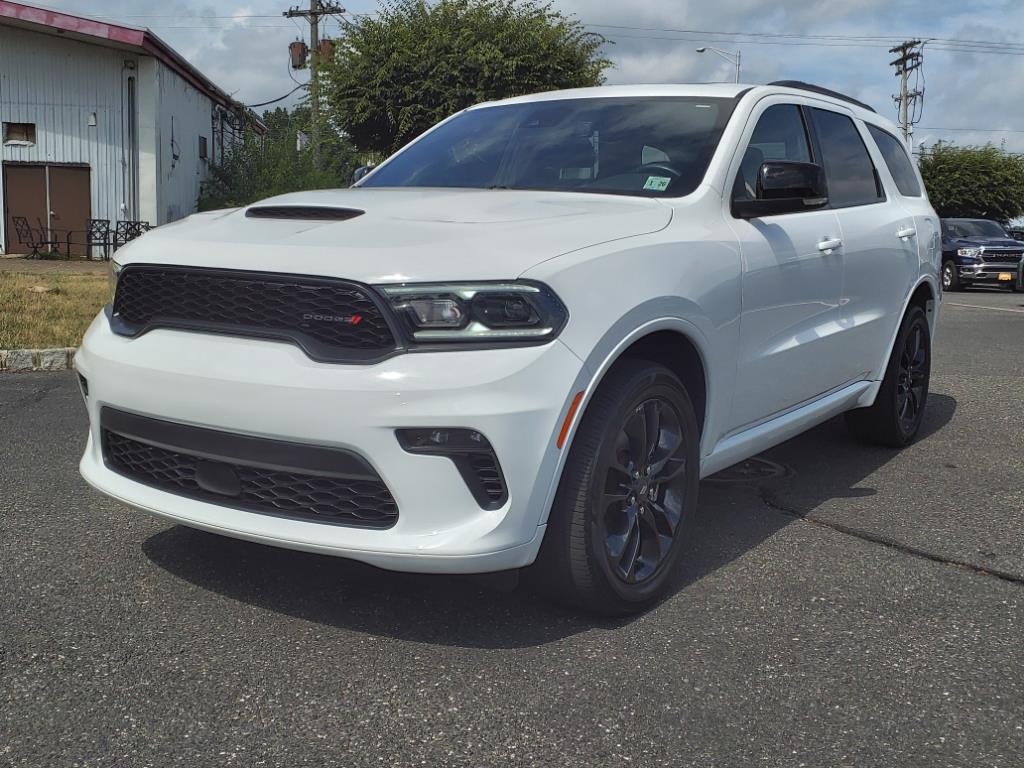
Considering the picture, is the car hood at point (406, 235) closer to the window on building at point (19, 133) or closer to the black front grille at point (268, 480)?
the black front grille at point (268, 480)

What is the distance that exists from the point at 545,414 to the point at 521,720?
2.50 ft

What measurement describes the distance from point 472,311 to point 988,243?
74.8 ft

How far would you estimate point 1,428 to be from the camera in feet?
19.1

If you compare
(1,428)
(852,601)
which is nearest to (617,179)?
(852,601)

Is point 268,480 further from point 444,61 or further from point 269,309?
point 444,61

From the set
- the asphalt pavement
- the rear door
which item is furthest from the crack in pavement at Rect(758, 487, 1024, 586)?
the rear door

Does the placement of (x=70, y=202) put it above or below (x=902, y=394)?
above

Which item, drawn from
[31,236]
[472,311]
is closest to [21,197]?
[31,236]

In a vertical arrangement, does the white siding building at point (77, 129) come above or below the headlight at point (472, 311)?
above

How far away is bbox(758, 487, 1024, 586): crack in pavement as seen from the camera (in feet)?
12.5

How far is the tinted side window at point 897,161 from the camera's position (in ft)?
18.5

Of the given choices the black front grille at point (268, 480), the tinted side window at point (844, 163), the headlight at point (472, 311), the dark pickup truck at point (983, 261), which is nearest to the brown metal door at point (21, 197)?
the dark pickup truck at point (983, 261)

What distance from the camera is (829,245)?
14.5 ft

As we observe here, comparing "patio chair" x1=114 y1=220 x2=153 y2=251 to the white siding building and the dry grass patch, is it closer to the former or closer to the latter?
the white siding building
